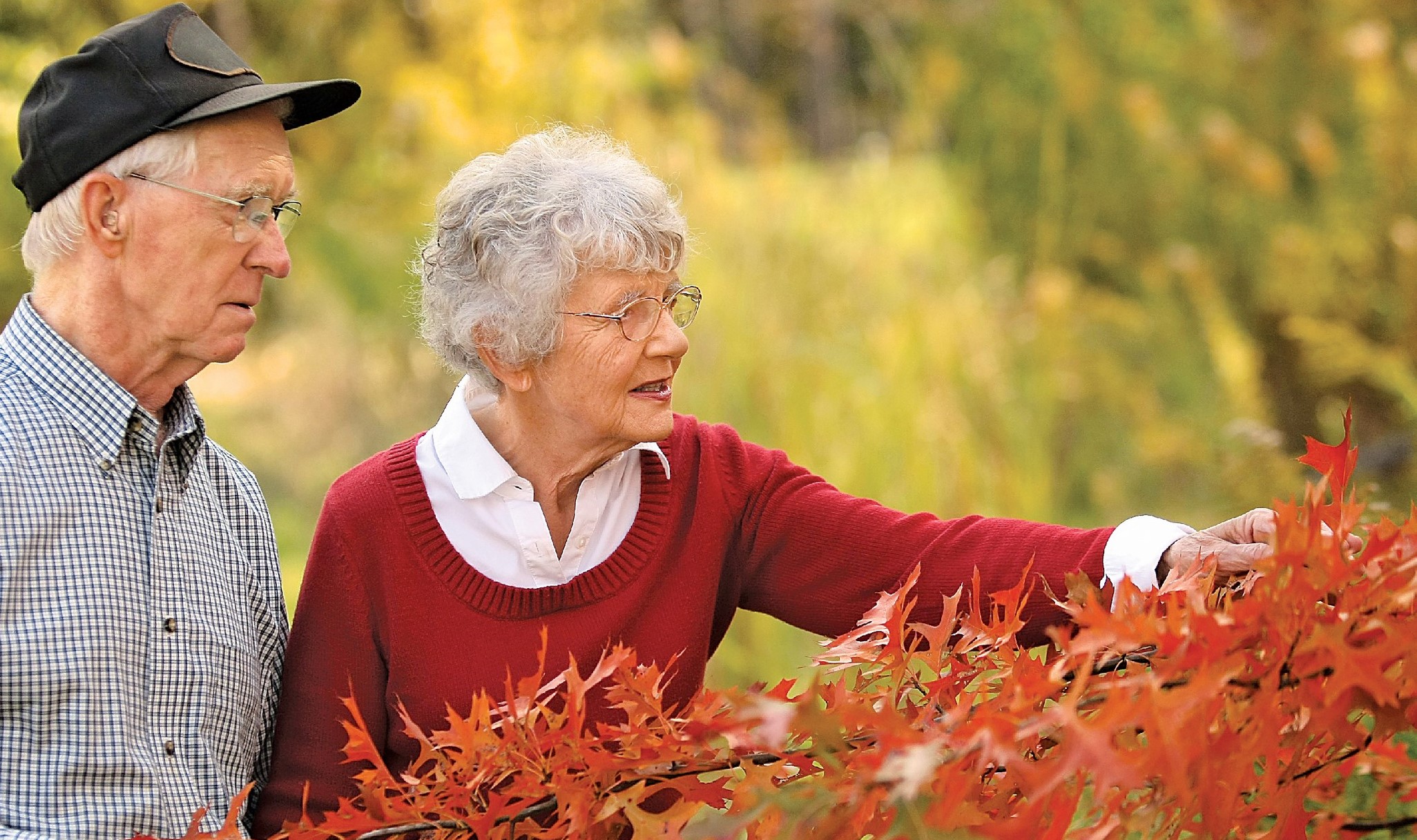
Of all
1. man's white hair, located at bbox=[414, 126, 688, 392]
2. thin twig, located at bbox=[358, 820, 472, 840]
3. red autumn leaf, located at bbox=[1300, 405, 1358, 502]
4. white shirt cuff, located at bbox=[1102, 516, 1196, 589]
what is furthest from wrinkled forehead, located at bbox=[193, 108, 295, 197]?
red autumn leaf, located at bbox=[1300, 405, 1358, 502]

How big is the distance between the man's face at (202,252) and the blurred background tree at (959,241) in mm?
503

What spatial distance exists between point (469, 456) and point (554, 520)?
0.13 metres

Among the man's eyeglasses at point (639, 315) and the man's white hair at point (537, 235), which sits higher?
the man's white hair at point (537, 235)

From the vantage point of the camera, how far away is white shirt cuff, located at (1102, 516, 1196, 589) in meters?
1.47

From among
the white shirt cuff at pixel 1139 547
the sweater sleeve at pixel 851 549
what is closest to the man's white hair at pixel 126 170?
the sweater sleeve at pixel 851 549

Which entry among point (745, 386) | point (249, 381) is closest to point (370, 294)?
point (249, 381)

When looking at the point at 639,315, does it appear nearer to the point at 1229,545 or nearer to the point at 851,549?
the point at 851,549

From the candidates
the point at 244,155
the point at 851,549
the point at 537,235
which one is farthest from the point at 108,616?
the point at 851,549

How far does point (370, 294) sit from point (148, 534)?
421 centimetres

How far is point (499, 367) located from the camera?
176cm

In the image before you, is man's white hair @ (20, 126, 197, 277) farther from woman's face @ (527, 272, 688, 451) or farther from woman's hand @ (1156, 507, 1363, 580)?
woman's hand @ (1156, 507, 1363, 580)

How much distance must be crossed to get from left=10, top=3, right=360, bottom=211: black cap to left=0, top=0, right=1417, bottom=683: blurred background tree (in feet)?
1.74

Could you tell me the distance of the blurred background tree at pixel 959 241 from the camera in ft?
11.4

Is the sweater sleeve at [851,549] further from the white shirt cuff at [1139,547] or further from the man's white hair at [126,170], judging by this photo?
the man's white hair at [126,170]
